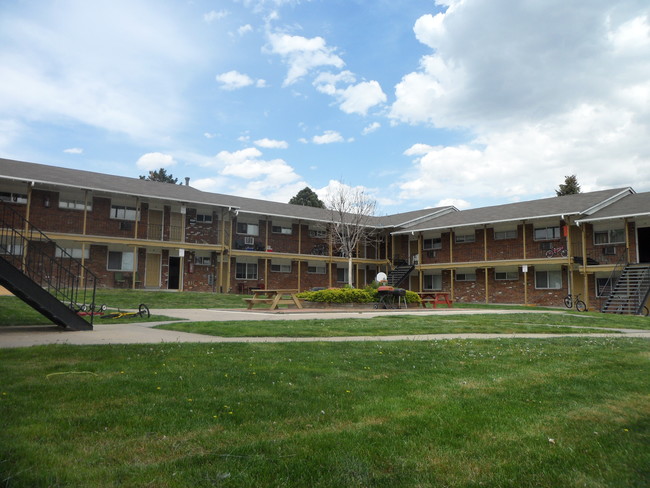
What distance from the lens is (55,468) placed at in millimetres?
3047

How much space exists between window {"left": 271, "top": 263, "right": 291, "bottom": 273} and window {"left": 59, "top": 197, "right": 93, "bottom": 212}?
1272 cm

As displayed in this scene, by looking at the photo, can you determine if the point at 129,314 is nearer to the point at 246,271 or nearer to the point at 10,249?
the point at 10,249

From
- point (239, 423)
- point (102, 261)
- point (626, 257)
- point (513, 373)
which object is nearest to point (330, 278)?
point (102, 261)

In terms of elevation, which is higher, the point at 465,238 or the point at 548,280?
the point at 465,238

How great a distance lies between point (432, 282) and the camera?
124 feet

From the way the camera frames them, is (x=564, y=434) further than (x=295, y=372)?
No

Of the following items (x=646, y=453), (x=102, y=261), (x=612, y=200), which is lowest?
(x=646, y=453)

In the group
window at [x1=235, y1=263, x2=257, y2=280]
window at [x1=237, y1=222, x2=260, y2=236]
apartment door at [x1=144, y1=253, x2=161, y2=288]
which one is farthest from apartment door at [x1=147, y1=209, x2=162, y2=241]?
window at [x1=235, y1=263, x2=257, y2=280]

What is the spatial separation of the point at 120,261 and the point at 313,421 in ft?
92.8

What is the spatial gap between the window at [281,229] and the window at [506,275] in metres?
14.9

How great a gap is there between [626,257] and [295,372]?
26.7m

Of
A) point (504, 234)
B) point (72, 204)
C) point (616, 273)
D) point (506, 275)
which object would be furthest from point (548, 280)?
point (72, 204)

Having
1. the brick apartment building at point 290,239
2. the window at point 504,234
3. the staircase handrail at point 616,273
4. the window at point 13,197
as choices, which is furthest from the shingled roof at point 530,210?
the window at point 13,197

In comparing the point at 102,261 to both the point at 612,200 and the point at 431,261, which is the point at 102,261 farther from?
the point at 612,200
